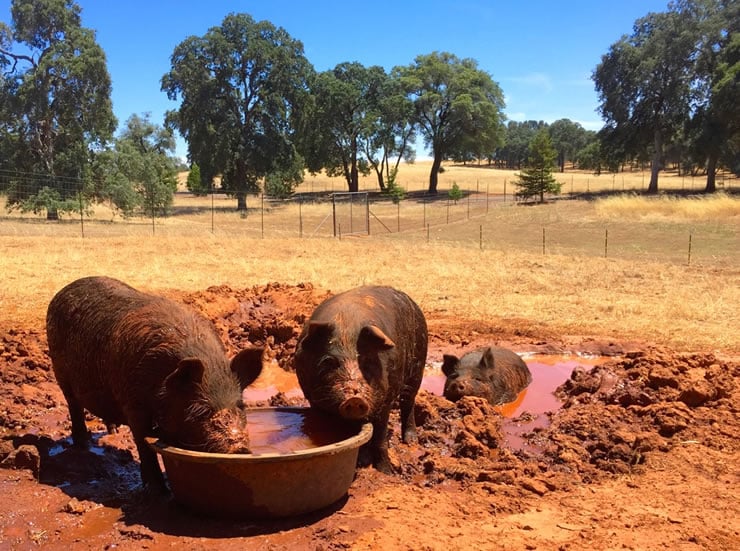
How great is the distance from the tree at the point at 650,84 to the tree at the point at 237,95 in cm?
3052

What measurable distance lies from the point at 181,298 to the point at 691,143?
57.8 m

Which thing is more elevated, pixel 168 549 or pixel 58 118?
pixel 58 118

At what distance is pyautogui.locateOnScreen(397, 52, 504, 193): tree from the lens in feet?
238

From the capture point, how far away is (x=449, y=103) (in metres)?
74.1

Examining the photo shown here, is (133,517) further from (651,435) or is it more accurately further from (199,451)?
(651,435)

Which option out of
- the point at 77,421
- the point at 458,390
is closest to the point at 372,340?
the point at 77,421

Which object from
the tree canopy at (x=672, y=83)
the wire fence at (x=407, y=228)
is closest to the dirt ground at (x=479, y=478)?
the wire fence at (x=407, y=228)

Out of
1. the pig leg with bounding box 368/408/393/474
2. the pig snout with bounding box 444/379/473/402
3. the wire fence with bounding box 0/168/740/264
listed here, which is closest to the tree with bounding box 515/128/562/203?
the wire fence with bounding box 0/168/740/264

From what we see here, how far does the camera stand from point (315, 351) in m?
5.72

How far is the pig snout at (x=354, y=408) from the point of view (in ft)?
17.1

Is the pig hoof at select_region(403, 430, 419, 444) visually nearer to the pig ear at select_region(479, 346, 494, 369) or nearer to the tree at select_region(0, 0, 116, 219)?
the pig ear at select_region(479, 346, 494, 369)

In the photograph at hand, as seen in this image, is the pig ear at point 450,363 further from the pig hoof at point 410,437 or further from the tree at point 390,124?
the tree at point 390,124

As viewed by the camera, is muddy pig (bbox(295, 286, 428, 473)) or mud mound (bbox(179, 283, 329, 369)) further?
mud mound (bbox(179, 283, 329, 369))

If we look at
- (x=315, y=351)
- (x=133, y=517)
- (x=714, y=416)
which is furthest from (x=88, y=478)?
(x=714, y=416)
